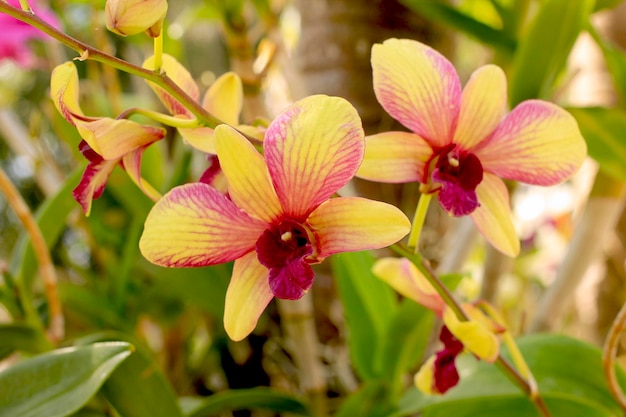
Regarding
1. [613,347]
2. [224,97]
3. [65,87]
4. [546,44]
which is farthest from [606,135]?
[65,87]

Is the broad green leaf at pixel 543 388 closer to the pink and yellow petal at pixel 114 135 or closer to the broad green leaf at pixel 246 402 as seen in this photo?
the broad green leaf at pixel 246 402

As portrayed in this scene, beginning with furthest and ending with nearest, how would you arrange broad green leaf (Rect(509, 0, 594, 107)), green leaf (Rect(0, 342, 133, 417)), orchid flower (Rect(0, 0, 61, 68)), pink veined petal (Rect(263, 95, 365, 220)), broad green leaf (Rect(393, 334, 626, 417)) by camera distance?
orchid flower (Rect(0, 0, 61, 68)) → broad green leaf (Rect(509, 0, 594, 107)) → broad green leaf (Rect(393, 334, 626, 417)) → green leaf (Rect(0, 342, 133, 417)) → pink veined petal (Rect(263, 95, 365, 220))

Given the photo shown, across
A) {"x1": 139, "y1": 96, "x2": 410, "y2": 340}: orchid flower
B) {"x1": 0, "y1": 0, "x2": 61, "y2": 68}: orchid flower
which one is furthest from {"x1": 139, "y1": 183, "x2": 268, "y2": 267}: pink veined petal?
{"x1": 0, "y1": 0, "x2": 61, "y2": 68}: orchid flower

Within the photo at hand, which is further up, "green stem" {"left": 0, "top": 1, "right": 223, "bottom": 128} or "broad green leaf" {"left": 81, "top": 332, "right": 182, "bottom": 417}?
"green stem" {"left": 0, "top": 1, "right": 223, "bottom": 128}

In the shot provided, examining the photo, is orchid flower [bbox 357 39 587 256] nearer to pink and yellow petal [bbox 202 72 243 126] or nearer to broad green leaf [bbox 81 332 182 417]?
pink and yellow petal [bbox 202 72 243 126]

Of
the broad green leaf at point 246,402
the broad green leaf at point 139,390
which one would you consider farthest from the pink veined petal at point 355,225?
the broad green leaf at point 246,402

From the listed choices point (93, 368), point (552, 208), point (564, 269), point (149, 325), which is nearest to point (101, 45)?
point (149, 325)
